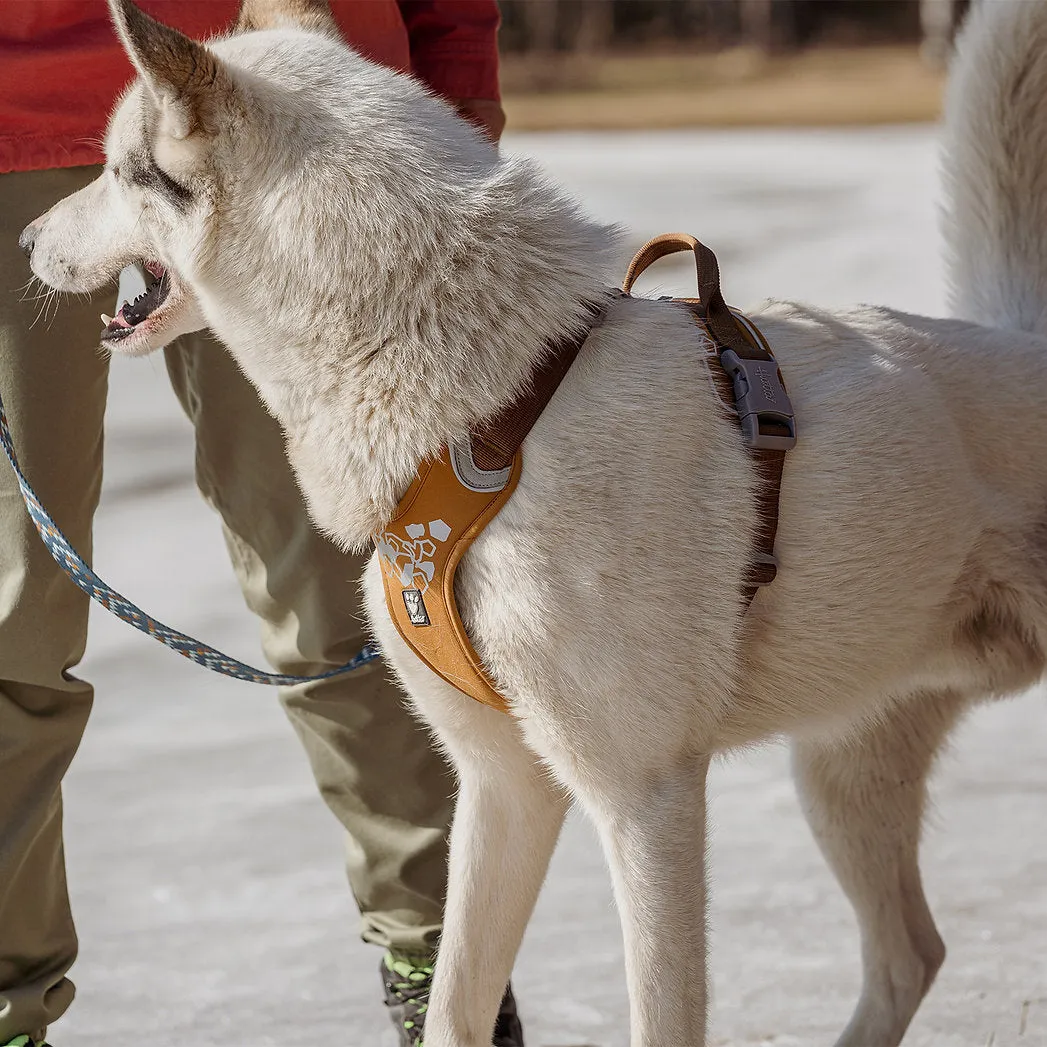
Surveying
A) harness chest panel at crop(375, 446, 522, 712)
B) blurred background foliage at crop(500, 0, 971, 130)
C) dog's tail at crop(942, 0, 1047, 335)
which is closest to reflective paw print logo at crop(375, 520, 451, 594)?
harness chest panel at crop(375, 446, 522, 712)

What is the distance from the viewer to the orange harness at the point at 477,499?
1.85m

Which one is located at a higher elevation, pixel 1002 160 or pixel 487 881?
pixel 1002 160

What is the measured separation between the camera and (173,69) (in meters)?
1.76

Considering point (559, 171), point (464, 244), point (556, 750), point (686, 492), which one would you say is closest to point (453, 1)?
point (464, 244)

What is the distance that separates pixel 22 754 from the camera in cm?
228

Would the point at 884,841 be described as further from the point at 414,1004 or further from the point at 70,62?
the point at 70,62

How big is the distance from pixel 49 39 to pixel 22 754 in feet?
3.58

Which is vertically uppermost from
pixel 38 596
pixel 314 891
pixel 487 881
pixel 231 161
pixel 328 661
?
pixel 231 161

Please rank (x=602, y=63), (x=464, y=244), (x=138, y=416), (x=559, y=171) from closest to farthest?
(x=464, y=244), (x=138, y=416), (x=559, y=171), (x=602, y=63)

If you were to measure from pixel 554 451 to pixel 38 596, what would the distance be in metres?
0.91

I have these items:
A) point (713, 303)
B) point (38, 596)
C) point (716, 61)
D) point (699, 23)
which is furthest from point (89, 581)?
point (699, 23)

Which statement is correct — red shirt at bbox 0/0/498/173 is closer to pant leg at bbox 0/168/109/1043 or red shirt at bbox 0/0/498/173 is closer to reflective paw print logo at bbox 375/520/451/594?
pant leg at bbox 0/168/109/1043

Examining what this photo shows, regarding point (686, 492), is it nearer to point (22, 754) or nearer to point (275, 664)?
point (275, 664)

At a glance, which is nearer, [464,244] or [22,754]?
[464,244]
